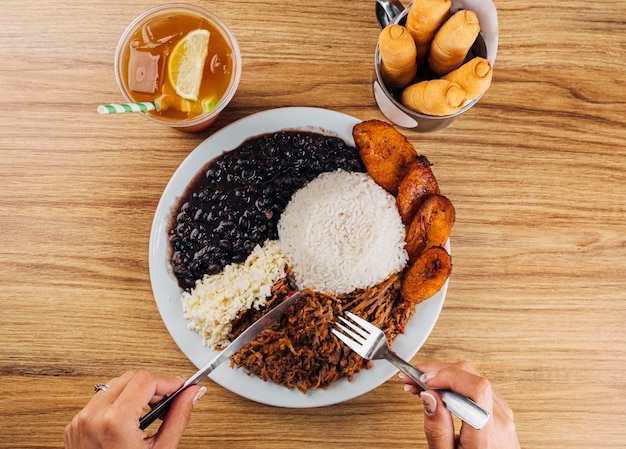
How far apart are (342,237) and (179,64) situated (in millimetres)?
833

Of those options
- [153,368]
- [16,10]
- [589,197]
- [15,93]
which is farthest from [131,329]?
[589,197]

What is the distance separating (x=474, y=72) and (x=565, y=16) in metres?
0.79

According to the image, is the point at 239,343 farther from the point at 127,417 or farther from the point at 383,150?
the point at 383,150

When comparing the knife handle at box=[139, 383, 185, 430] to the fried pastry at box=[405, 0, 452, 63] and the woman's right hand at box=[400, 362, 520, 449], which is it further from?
the fried pastry at box=[405, 0, 452, 63]

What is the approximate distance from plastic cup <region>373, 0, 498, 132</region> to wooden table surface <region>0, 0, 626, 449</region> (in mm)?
87

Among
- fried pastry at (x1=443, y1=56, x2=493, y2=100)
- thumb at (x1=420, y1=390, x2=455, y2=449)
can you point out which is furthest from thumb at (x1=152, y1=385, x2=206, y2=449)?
fried pastry at (x1=443, y1=56, x2=493, y2=100)

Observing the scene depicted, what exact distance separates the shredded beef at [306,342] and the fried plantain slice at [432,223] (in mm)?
190

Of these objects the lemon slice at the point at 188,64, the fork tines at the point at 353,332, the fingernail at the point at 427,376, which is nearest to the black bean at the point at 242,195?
the lemon slice at the point at 188,64

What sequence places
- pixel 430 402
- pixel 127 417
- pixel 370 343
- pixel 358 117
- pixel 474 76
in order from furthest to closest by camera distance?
1. pixel 358 117
2. pixel 370 343
3. pixel 474 76
4. pixel 430 402
5. pixel 127 417

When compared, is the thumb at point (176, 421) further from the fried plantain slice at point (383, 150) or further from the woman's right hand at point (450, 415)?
the fried plantain slice at point (383, 150)

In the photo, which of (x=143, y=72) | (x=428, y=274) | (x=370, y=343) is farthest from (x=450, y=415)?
(x=143, y=72)

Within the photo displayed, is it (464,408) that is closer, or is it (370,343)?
(464,408)

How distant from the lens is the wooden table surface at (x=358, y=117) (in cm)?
209

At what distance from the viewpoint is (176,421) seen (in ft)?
5.18
